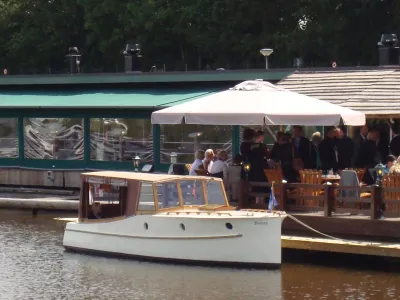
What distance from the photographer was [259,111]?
2084 cm

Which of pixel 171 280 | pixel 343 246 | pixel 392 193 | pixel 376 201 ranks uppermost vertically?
pixel 392 193

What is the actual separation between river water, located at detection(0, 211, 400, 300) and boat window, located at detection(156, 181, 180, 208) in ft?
3.47

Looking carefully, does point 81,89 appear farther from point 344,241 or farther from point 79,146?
point 344,241

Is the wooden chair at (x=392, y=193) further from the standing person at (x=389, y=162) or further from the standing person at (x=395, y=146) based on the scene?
the standing person at (x=395, y=146)

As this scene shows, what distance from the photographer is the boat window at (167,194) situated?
2025cm

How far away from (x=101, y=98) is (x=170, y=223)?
13.3 meters

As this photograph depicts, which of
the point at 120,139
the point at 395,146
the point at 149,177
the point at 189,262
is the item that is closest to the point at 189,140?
the point at 120,139

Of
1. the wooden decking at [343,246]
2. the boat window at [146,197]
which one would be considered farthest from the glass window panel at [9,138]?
the wooden decking at [343,246]

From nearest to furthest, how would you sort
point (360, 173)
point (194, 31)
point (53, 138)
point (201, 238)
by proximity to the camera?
point (201, 238) < point (360, 173) < point (53, 138) < point (194, 31)

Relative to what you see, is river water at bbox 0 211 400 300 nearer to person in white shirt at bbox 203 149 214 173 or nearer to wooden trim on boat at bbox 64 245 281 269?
wooden trim on boat at bbox 64 245 281 269

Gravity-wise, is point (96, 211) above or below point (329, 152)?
below

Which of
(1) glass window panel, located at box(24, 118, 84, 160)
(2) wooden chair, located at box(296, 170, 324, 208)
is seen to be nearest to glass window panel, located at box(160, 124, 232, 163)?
(1) glass window panel, located at box(24, 118, 84, 160)

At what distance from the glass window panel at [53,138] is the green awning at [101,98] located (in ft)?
2.18

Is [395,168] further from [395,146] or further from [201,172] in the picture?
[201,172]
